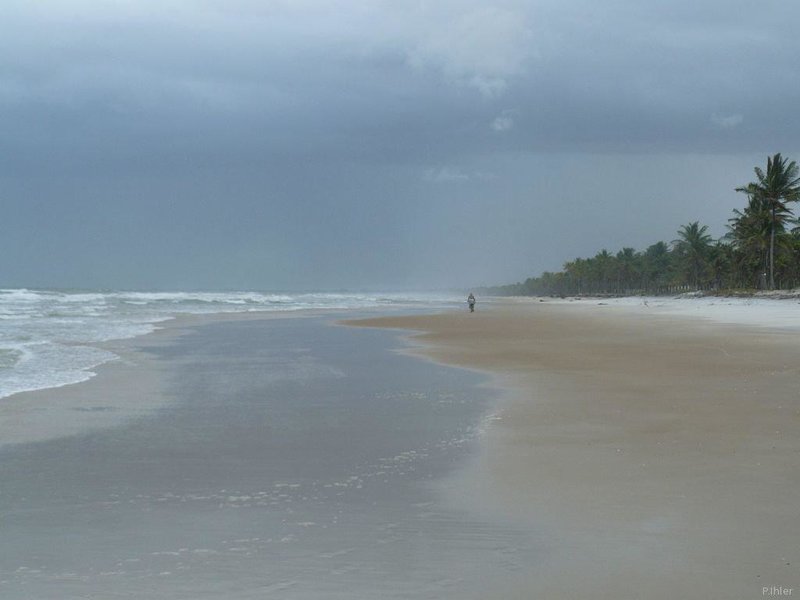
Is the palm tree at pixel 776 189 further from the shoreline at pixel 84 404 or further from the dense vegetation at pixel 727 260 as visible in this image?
the shoreline at pixel 84 404

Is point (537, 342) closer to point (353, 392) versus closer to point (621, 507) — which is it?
point (353, 392)

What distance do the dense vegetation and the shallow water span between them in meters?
67.6

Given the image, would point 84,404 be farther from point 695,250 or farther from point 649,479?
point 695,250

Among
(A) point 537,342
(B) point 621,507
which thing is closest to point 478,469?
(B) point 621,507

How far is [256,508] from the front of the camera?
6.12 metres

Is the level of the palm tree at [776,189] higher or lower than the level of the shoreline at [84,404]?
higher

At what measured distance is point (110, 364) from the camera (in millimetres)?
17516

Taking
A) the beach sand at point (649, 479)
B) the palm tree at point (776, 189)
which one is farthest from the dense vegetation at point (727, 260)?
the beach sand at point (649, 479)

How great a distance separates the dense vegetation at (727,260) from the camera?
69.9 m

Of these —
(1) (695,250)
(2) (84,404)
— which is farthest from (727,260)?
(2) (84,404)

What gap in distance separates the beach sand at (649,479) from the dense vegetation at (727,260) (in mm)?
61755

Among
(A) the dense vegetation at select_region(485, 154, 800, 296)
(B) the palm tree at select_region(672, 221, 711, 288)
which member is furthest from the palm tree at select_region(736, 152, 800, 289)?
(B) the palm tree at select_region(672, 221, 711, 288)

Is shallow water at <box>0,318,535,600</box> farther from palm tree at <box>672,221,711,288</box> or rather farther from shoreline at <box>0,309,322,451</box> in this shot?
palm tree at <box>672,221,711,288</box>

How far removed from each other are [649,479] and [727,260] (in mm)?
99390
